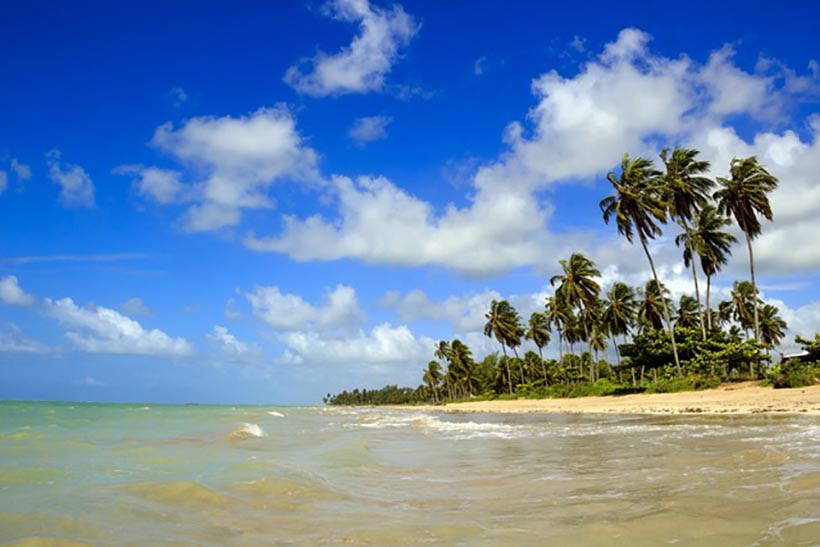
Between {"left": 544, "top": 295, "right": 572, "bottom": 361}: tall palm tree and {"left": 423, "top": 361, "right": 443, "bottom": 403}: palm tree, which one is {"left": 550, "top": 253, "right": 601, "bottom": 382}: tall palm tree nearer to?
{"left": 544, "top": 295, "right": 572, "bottom": 361}: tall palm tree

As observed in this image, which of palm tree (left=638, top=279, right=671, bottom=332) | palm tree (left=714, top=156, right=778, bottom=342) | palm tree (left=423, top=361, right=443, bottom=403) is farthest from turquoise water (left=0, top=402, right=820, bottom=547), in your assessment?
palm tree (left=423, top=361, right=443, bottom=403)

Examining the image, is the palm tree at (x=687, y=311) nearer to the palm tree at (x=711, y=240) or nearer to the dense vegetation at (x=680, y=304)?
the dense vegetation at (x=680, y=304)

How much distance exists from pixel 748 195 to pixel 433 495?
35.5 meters

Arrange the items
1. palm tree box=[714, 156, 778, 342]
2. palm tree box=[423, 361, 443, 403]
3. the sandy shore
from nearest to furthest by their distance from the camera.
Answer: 1. the sandy shore
2. palm tree box=[714, 156, 778, 342]
3. palm tree box=[423, 361, 443, 403]

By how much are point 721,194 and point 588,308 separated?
1644 cm

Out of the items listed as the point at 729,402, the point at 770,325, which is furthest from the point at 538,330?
the point at 729,402

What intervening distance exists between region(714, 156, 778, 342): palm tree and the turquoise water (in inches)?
1067

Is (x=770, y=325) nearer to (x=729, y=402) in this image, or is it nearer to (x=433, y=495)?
(x=729, y=402)

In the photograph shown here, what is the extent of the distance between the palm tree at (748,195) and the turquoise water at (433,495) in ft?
88.9

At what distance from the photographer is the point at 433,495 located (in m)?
A: 6.93

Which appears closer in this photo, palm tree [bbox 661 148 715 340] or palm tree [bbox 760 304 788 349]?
palm tree [bbox 661 148 715 340]

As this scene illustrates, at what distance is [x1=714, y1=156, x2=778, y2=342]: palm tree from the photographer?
34125 millimetres

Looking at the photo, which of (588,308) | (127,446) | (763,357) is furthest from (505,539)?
(588,308)

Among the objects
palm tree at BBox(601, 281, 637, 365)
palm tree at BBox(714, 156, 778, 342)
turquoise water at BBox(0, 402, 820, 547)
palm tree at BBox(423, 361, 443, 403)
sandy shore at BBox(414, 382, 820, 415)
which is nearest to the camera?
turquoise water at BBox(0, 402, 820, 547)
